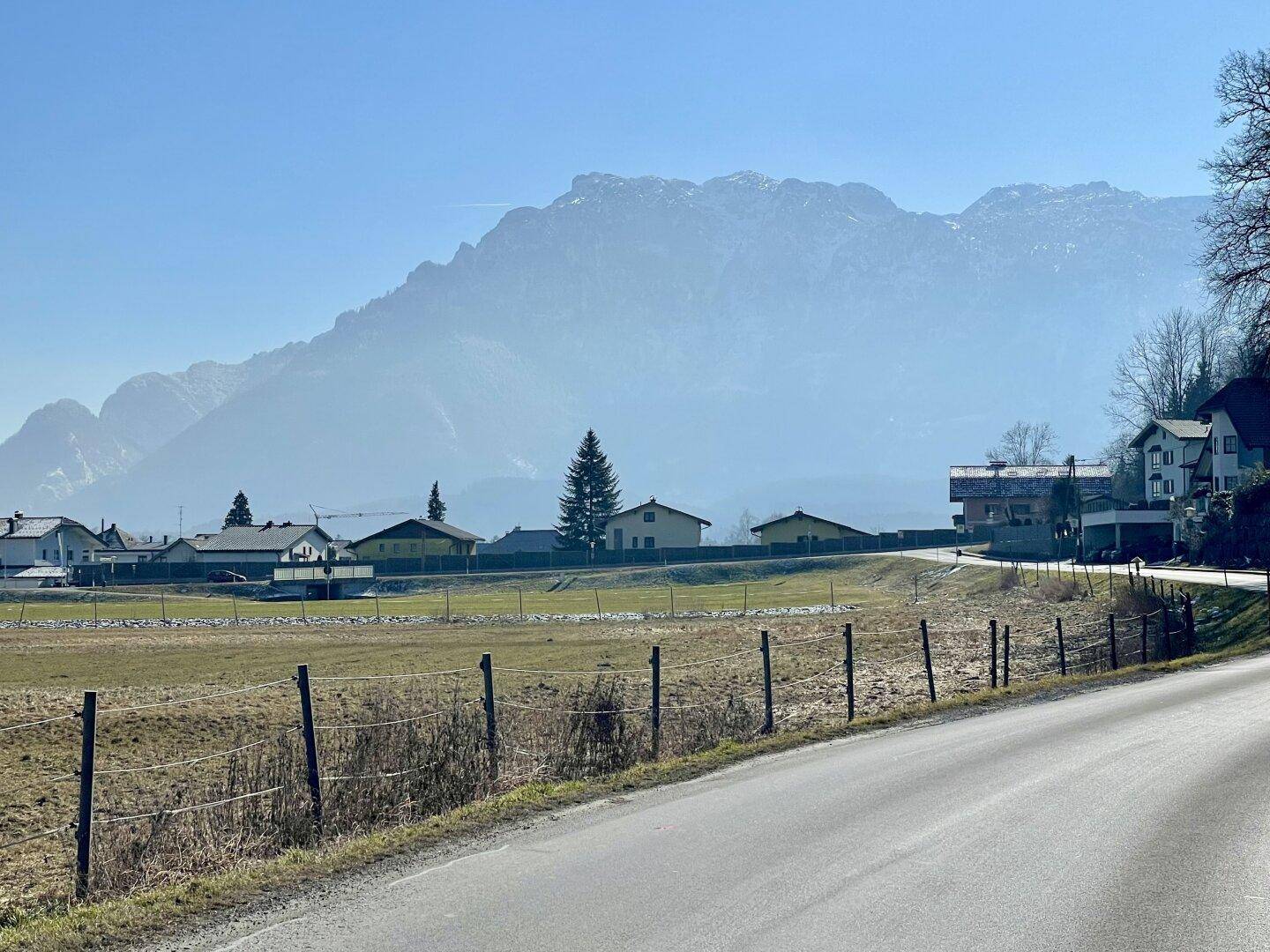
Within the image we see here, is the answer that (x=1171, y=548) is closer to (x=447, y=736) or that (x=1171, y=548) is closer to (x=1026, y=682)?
(x=1026, y=682)

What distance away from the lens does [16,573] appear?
129250 millimetres

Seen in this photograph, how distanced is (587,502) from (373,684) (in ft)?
360

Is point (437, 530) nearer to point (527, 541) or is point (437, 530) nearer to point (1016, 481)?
point (527, 541)

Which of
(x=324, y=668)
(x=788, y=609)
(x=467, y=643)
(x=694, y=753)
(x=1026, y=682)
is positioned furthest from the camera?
(x=788, y=609)

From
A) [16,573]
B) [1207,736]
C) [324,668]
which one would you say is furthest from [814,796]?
[16,573]

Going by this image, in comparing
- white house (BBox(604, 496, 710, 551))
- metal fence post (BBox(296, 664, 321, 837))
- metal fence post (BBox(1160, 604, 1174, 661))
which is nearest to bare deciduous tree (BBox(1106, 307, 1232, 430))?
white house (BBox(604, 496, 710, 551))

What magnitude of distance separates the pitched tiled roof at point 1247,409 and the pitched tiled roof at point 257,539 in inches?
3696

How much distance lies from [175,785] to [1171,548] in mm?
68836

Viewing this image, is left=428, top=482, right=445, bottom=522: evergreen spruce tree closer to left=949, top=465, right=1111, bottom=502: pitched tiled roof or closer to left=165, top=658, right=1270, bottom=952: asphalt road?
left=949, top=465, right=1111, bottom=502: pitched tiled roof

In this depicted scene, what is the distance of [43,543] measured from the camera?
460 feet

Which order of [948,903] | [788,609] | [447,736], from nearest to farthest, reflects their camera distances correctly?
[948,903] < [447,736] < [788,609]

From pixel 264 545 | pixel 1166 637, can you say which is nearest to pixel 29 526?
pixel 264 545

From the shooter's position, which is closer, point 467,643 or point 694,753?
point 694,753

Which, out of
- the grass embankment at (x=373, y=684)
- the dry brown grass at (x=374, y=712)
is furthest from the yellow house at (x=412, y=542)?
the dry brown grass at (x=374, y=712)
